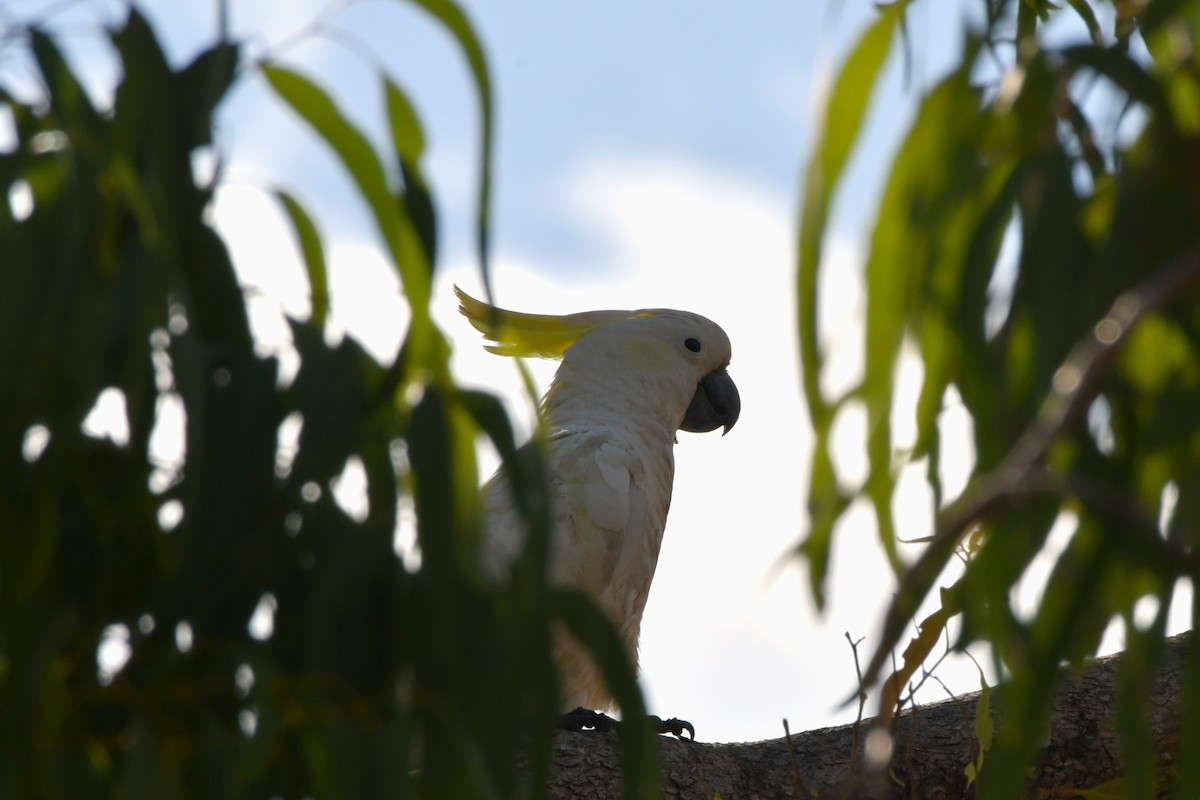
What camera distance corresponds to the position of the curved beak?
3.38 meters

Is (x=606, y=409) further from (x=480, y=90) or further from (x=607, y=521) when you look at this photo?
(x=480, y=90)

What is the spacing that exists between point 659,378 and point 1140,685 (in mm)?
2289

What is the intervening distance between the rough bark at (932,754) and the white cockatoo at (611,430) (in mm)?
534

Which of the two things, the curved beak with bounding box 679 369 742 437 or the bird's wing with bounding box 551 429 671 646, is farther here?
the curved beak with bounding box 679 369 742 437

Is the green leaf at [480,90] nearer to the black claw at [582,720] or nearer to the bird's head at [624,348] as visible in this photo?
the black claw at [582,720]

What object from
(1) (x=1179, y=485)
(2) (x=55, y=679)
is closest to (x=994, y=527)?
(1) (x=1179, y=485)

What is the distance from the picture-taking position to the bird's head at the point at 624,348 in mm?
Result: 3031

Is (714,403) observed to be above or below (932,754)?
above

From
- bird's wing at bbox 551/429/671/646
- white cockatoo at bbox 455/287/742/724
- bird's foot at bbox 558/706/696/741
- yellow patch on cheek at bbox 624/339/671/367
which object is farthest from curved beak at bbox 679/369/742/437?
bird's foot at bbox 558/706/696/741

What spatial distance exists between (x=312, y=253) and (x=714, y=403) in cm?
250

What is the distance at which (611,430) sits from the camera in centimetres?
294

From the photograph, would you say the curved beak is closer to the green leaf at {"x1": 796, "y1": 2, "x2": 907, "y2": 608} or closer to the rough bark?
the rough bark

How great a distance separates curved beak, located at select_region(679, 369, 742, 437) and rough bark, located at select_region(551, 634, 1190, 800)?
1.32 metres

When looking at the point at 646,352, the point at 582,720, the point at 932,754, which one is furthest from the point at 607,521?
the point at 932,754
